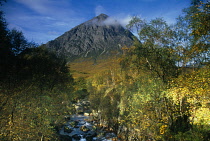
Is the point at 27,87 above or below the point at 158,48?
below

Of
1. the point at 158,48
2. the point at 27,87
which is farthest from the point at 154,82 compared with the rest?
the point at 27,87

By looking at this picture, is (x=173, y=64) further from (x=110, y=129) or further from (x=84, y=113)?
(x=84, y=113)

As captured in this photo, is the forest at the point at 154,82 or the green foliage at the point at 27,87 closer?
the forest at the point at 154,82

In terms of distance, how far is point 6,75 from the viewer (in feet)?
56.4

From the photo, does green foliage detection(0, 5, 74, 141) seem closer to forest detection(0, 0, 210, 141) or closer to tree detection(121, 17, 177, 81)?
forest detection(0, 0, 210, 141)

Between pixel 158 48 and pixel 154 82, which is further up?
pixel 158 48

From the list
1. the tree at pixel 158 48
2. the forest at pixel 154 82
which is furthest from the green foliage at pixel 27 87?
the tree at pixel 158 48

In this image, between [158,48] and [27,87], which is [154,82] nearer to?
[158,48]

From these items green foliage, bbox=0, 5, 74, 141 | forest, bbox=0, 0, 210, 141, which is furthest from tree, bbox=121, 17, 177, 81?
green foliage, bbox=0, 5, 74, 141

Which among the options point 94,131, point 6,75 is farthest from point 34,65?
point 94,131

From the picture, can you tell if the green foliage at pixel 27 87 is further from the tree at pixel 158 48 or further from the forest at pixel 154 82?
the tree at pixel 158 48

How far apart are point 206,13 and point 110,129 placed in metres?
39.2

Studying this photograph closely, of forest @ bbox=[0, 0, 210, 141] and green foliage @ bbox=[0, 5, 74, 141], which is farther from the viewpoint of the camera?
green foliage @ bbox=[0, 5, 74, 141]

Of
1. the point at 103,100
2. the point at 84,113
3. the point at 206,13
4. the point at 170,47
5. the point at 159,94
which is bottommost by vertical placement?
the point at 84,113
